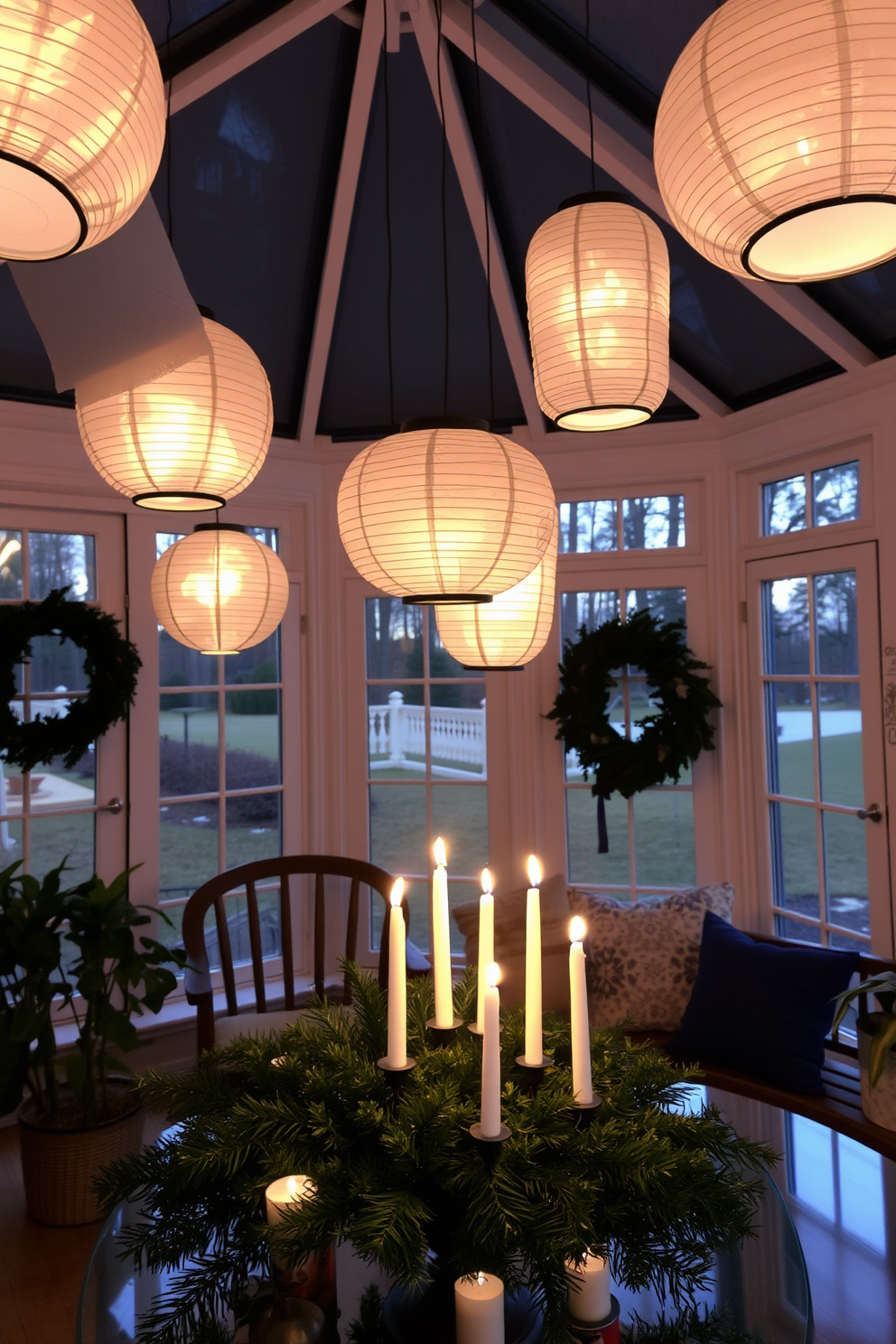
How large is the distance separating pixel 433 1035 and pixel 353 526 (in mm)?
714

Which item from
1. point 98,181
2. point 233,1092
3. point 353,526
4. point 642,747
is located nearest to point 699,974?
point 642,747

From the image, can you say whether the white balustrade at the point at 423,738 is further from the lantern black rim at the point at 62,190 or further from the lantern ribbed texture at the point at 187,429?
the lantern black rim at the point at 62,190

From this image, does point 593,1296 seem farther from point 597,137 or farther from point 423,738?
point 423,738

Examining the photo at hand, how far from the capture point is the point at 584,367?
4.85ft

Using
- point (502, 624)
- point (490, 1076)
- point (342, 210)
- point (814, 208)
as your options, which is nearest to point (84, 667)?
point (342, 210)

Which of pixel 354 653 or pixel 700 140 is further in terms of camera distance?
pixel 354 653

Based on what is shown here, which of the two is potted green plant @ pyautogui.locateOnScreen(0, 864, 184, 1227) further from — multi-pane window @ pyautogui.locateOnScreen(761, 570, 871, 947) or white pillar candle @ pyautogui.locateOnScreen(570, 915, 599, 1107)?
multi-pane window @ pyautogui.locateOnScreen(761, 570, 871, 947)

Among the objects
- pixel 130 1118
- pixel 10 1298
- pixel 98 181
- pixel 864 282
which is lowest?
pixel 10 1298

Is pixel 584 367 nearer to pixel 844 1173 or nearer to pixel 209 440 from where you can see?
pixel 209 440

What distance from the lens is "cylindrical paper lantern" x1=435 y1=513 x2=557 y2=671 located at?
1.75 meters

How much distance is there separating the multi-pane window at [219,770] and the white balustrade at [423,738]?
0.43 metres

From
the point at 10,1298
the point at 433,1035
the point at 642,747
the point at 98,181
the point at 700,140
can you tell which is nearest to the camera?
the point at 98,181

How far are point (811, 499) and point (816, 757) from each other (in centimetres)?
92

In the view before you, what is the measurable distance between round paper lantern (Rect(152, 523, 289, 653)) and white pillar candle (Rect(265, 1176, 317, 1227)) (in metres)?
1.41
